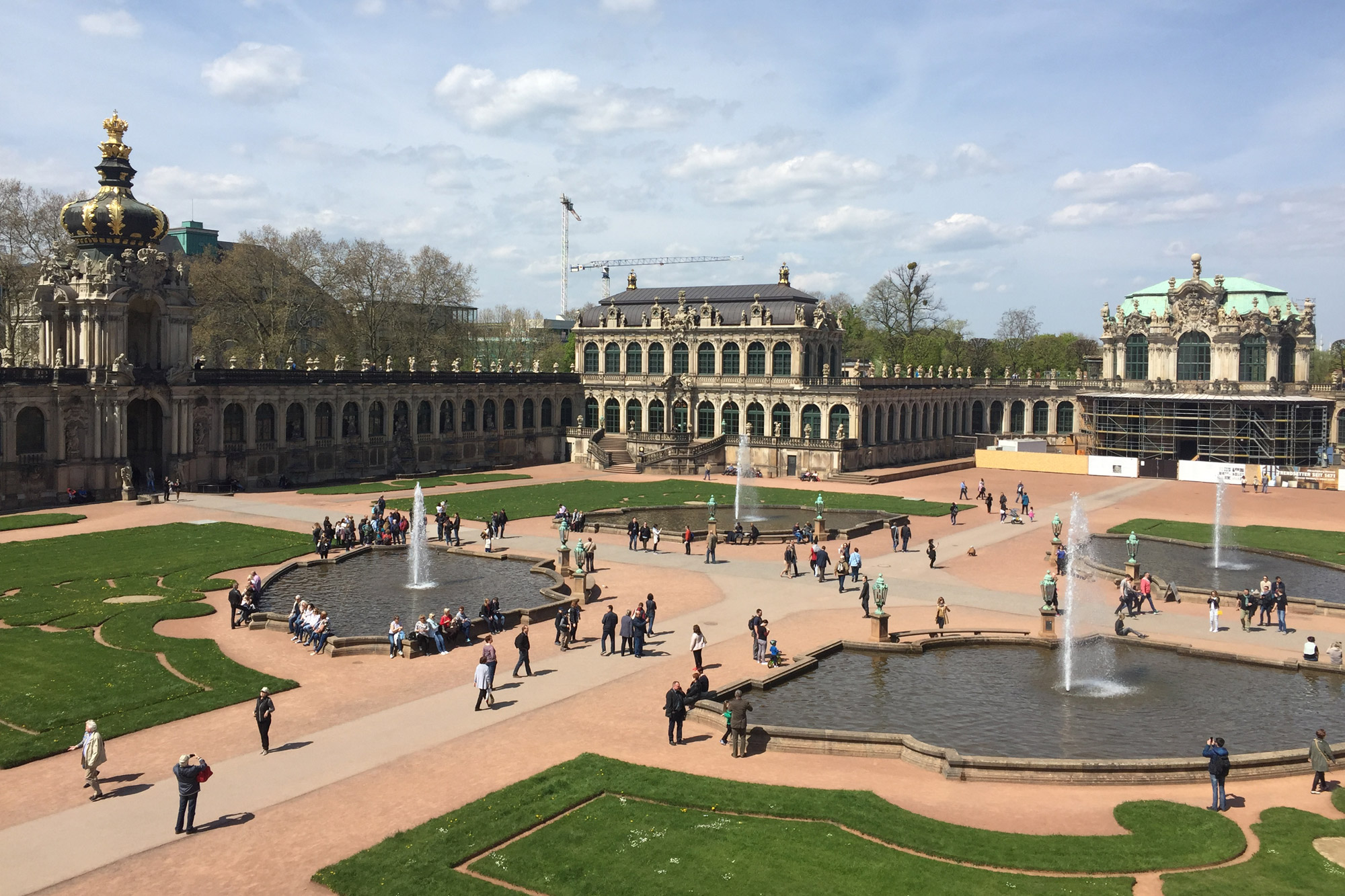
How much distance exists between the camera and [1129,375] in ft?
376

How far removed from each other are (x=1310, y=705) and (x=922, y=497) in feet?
151

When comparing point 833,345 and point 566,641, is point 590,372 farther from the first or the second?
point 566,641

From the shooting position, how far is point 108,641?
33.1 meters

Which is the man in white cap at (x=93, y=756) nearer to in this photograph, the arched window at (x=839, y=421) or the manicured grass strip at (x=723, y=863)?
the manicured grass strip at (x=723, y=863)

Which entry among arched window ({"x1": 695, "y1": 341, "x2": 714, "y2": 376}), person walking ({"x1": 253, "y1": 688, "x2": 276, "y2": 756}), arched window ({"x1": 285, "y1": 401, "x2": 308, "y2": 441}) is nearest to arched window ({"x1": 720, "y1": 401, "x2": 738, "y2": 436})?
arched window ({"x1": 695, "y1": 341, "x2": 714, "y2": 376})

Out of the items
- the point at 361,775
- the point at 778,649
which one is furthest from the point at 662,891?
the point at 778,649

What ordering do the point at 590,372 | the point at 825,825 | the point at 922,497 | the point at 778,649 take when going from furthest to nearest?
1. the point at 590,372
2. the point at 922,497
3. the point at 778,649
4. the point at 825,825

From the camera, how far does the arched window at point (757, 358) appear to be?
100 metres

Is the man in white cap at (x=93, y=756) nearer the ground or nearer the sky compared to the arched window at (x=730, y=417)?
nearer the ground

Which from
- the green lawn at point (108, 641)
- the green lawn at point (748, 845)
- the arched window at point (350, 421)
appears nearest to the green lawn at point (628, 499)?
the green lawn at point (108, 641)

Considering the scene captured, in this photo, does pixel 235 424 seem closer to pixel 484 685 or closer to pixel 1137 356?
pixel 484 685

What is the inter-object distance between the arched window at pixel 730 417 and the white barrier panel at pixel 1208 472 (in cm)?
3904

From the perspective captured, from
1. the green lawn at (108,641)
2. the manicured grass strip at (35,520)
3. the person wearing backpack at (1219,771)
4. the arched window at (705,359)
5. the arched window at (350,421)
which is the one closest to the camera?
the person wearing backpack at (1219,771)

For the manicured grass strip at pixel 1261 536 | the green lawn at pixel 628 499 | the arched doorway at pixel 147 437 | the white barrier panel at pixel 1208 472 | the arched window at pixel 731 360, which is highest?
the arched window at pixel 731 360
